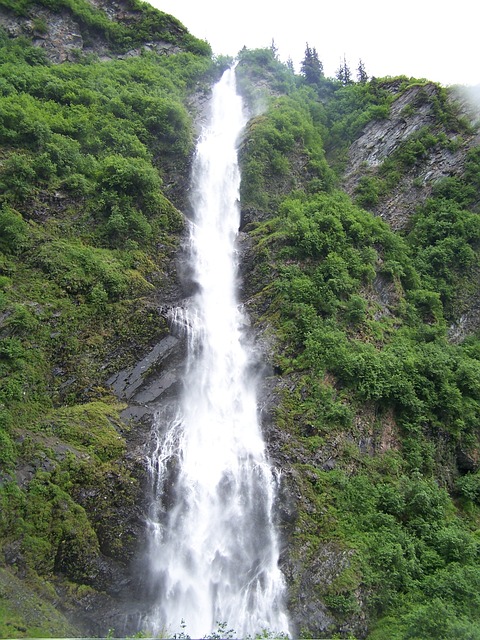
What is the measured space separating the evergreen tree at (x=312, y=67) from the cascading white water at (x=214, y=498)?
31111 millimetres

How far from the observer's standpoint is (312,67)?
143 feet

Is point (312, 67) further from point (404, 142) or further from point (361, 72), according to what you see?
point (404, 142)

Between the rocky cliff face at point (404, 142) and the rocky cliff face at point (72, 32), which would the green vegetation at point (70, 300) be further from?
the rocky cliff face at point (404, 142)

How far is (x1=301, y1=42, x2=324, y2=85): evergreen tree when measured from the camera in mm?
43125

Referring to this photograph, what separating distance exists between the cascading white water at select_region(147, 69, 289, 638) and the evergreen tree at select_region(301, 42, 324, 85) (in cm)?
3111

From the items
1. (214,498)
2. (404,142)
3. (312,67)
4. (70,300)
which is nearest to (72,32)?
(312,67)

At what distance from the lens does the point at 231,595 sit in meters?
12.2

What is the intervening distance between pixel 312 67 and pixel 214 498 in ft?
137

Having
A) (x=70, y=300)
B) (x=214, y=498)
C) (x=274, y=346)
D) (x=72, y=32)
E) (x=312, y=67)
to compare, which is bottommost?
(x=214, y=498)

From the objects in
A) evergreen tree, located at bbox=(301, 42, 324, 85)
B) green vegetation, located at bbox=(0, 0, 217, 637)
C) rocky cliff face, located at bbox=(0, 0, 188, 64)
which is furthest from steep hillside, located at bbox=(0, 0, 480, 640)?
evergreen tree, located at bbox=(301, 42, 324, 85)

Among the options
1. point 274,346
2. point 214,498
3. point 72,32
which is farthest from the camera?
point 72,32

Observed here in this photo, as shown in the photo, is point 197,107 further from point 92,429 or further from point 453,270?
point 92,429

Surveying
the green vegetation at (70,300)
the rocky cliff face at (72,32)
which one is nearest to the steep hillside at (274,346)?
the green vegetation at (70,300)

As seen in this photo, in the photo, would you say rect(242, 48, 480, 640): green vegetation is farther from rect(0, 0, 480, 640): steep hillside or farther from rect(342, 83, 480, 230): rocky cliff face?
rect(342, 83, 480, 230): rocky cliff face
